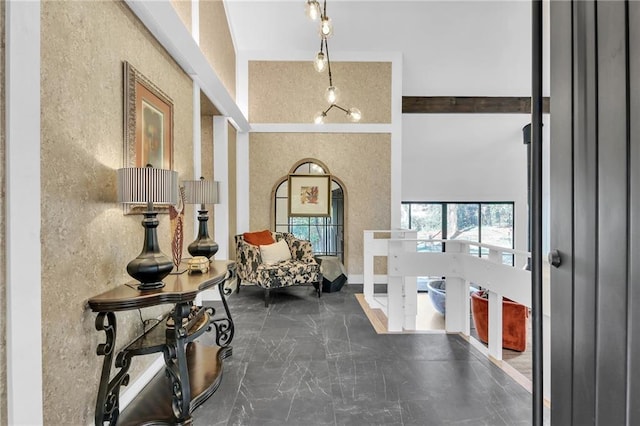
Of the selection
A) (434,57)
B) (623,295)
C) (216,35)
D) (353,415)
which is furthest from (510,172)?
(623,295)

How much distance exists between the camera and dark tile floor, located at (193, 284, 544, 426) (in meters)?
1.79

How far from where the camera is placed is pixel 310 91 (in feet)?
16.6

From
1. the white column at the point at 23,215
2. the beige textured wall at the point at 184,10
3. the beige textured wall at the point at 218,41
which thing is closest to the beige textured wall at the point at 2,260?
the white column at the point at 23,215

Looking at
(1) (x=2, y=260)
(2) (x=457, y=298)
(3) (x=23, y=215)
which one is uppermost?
(3) (x=23, y=215)

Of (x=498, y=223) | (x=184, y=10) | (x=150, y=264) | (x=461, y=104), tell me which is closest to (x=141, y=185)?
(x=150, y=264)

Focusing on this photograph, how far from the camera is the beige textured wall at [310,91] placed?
16.5 ft

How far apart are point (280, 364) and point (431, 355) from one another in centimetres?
114

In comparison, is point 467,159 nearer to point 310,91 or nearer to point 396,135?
point 396,135

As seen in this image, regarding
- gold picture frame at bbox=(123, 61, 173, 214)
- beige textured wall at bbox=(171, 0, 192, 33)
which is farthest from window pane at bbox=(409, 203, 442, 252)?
gold picture frame at bbox=(123, 61, 173, 214)

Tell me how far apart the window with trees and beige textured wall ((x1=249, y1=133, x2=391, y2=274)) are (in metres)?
2.19

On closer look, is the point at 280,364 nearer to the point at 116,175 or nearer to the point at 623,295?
the point at 116,175

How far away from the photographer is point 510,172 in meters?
6.65

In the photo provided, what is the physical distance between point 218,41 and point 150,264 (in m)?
3.09

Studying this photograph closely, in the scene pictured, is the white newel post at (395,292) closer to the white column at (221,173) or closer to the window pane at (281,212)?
the white column at (221,173)
